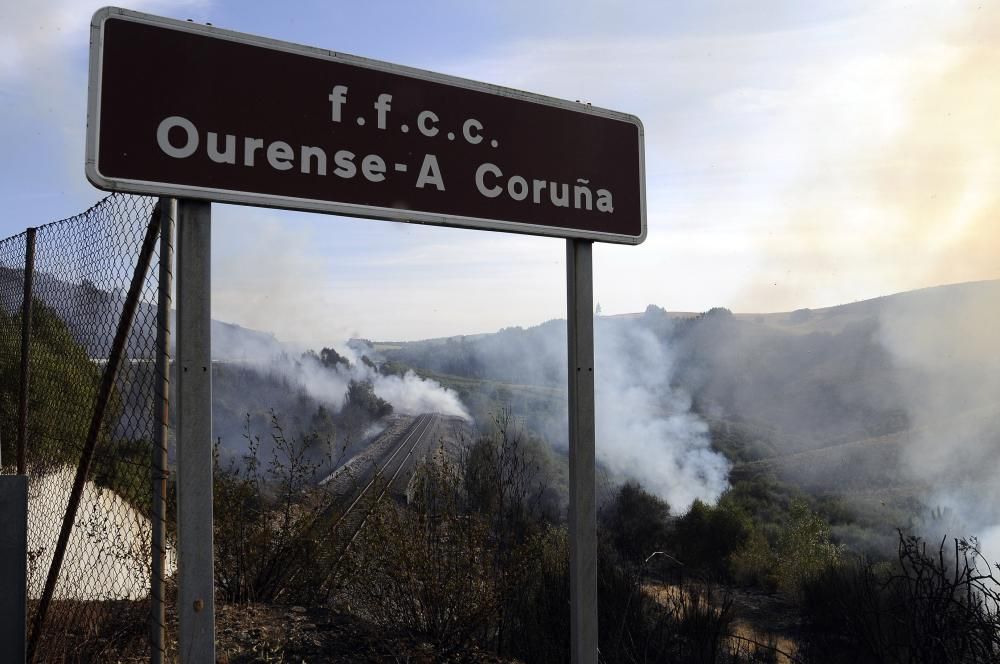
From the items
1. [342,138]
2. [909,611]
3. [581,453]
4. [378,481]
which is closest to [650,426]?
[378,481]

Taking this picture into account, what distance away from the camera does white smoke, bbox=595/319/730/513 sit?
29672 mm

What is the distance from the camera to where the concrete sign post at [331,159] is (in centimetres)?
155

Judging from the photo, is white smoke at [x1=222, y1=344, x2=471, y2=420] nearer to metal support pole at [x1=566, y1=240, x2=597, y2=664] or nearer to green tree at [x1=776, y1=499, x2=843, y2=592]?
green tree at [x1=776, y1=499, x2=843, y2=592]

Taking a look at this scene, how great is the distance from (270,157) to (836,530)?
21406 mm

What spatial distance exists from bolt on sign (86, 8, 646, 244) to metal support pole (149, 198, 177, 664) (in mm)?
553

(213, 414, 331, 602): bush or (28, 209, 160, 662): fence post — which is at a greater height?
(28, 209, 160, 662): fence post

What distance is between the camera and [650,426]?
117 feet

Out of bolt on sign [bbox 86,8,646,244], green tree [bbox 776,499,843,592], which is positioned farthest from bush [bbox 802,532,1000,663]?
bolt on sign [bbox 86,8,646,244]

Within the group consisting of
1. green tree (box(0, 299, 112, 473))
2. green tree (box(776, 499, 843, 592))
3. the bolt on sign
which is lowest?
green tree (box(776, 499, 843, 592))

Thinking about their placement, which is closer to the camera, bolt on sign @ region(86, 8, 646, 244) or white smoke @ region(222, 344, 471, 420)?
bolt on sign @ region(86, 8, 646, 244)

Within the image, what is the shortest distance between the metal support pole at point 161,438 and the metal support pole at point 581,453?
1226 millimetres

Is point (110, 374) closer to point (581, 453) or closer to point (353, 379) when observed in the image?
point (581, 453)

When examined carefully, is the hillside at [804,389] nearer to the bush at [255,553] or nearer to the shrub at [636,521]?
the shrub at [636,521]

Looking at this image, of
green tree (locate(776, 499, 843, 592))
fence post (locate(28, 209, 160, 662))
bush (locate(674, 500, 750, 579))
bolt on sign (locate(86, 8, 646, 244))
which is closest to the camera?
bolt on sign (locate(86, 8, 646, 244))
